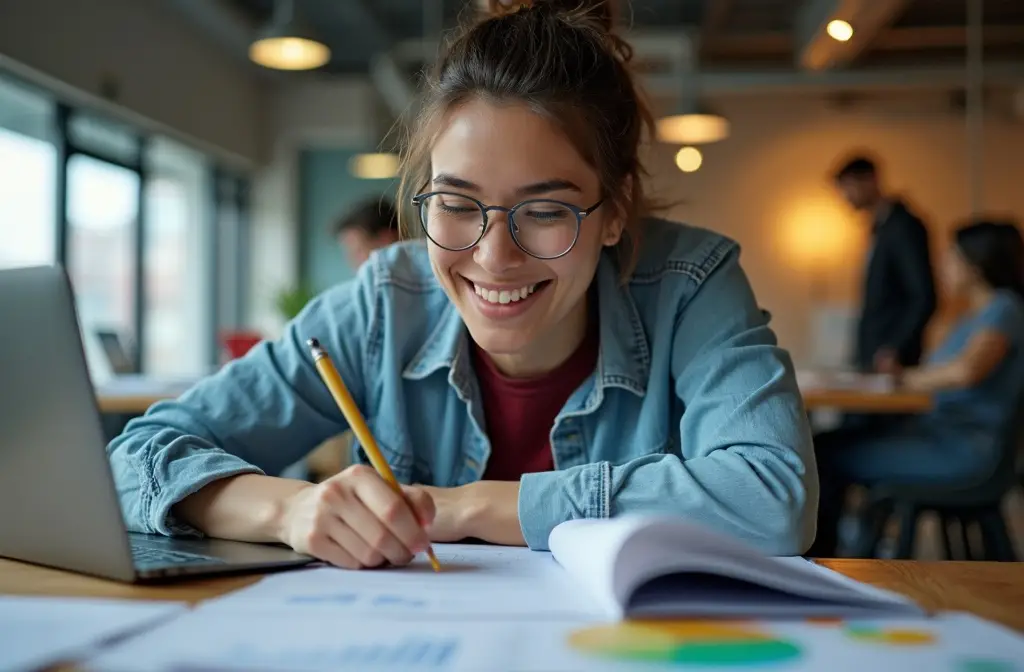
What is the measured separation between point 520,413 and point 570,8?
59 cm

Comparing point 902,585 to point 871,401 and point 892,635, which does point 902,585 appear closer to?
point 892,635

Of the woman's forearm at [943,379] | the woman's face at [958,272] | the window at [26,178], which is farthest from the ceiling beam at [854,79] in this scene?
the woman's forearm at [943,379]

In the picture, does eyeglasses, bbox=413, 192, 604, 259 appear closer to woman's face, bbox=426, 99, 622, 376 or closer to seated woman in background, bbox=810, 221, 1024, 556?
woman's face, bbox=426, 99, 622, 376

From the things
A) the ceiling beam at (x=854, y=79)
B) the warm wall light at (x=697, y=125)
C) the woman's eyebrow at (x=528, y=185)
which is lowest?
the woman's eyebrow at (x=528, y=185)

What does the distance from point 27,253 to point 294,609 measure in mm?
5682

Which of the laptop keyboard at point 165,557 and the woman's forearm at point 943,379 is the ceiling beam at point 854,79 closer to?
the woman's forearm at point 943,379

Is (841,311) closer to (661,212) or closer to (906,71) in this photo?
(906,71)

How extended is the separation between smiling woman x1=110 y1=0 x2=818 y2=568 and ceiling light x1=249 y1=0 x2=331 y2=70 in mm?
3654

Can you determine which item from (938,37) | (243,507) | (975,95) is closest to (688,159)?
(975,95)

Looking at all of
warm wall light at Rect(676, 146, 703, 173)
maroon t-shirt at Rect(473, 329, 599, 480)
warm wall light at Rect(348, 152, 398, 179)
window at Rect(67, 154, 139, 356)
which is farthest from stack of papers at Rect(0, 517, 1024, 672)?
warm wall light at Rect(348, 152, 398, 179)

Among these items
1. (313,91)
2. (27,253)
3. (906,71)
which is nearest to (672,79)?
(906,71)

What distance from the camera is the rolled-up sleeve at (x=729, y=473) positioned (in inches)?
38.8

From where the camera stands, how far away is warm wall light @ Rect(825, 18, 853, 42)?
2961 mm

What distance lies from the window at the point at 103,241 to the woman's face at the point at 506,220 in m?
5.43
